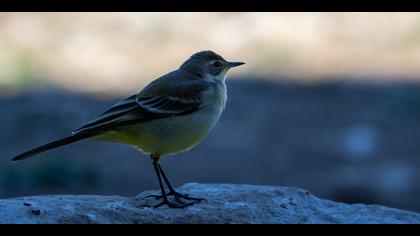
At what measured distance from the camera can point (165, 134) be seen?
734cm

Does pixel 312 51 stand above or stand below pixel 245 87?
Result: above

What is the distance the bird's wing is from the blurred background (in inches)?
151

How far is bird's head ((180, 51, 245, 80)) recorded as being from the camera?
27.8ft

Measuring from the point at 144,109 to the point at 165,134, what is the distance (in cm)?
31

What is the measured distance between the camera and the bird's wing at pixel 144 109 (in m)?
7.19

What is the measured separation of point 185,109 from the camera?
24.8ft

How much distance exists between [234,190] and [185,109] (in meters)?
0.90

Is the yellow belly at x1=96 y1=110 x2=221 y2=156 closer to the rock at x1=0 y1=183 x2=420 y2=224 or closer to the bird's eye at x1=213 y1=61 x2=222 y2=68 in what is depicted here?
the rock at x1=0 y1=183 x2=420 y2=224

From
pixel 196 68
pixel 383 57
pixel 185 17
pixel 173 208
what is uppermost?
pixel 185 17

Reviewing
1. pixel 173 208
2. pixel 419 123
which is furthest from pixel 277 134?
pixel 173 208

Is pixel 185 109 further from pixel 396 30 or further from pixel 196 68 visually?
pixel 396 30

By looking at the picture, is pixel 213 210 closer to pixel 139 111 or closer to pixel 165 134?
pixel 165 134

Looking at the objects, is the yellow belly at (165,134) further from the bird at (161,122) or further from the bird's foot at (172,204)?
the bird's foot at (172,204)

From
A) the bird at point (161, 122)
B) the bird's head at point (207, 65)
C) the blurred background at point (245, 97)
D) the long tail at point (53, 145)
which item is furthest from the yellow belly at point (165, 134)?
the blurred background at point (245, 97)
